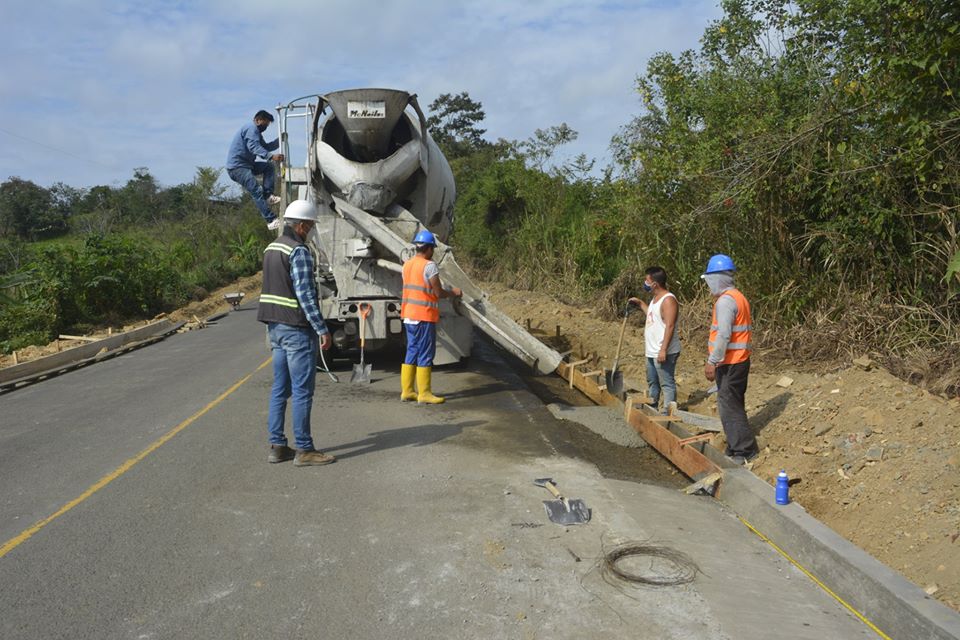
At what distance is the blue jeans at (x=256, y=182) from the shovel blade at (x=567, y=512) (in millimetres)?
6668

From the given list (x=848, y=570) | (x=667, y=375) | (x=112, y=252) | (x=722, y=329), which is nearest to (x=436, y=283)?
(x=667, y=375)

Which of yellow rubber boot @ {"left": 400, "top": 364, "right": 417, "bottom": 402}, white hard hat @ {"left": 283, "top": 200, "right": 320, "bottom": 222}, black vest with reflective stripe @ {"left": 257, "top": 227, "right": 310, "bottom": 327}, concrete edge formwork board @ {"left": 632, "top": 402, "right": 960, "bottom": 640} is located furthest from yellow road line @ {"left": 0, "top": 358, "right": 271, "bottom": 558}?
concrete edge formwork board @ {"left": 632, "top": 402, "right": 960, "bottom": 640}

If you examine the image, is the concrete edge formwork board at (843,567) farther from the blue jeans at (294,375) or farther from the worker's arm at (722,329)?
the blue jeans at (294,375)

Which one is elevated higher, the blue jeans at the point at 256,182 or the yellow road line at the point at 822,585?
the blue jeans at the point at 256,182

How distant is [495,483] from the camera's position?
544 cm

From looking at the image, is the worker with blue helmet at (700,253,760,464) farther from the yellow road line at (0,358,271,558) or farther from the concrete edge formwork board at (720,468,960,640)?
the yellow road line at (0,358,271,558)

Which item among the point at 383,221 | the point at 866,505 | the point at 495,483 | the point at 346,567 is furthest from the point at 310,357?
the point at 866,505

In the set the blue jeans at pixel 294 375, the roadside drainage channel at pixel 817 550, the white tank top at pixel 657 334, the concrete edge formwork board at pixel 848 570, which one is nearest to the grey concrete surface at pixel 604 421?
the roadside drainage channel at pixel 817 550

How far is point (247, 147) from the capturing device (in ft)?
32.2

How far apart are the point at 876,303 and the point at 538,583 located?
5352mm

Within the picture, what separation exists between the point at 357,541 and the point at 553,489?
1460 millimetres

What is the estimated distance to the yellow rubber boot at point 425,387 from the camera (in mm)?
8021

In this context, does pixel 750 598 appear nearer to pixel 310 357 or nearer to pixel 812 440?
pixel 812 440

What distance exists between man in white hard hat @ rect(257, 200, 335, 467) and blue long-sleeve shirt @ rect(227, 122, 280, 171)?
416 cm
